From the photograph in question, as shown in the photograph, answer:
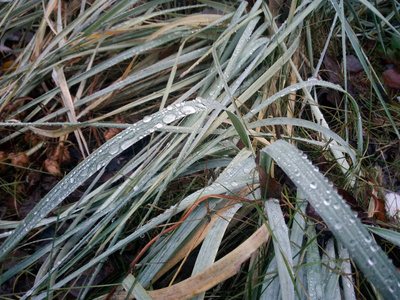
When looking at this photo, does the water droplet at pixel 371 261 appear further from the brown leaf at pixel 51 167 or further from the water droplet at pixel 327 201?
the brown leaf at pixel 51 167

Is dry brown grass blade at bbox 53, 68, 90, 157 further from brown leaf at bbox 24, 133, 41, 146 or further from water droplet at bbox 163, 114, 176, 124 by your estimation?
water droplet at bbox 163, 114, 176, 124

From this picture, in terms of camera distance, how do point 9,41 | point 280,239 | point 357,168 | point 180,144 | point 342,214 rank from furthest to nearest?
point 9,41, point 180,144, point 357,168, point 280,239, point 342,214

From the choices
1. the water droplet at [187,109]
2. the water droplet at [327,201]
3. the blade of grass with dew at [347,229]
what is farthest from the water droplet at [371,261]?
the water droplet at [187,109]

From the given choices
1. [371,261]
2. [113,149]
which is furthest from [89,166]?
[371,261]

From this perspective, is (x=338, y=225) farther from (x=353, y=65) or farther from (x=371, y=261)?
(x=353, y=65)

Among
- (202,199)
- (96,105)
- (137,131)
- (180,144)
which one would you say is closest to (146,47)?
(96,105)

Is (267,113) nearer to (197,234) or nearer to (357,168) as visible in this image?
(357,168)
